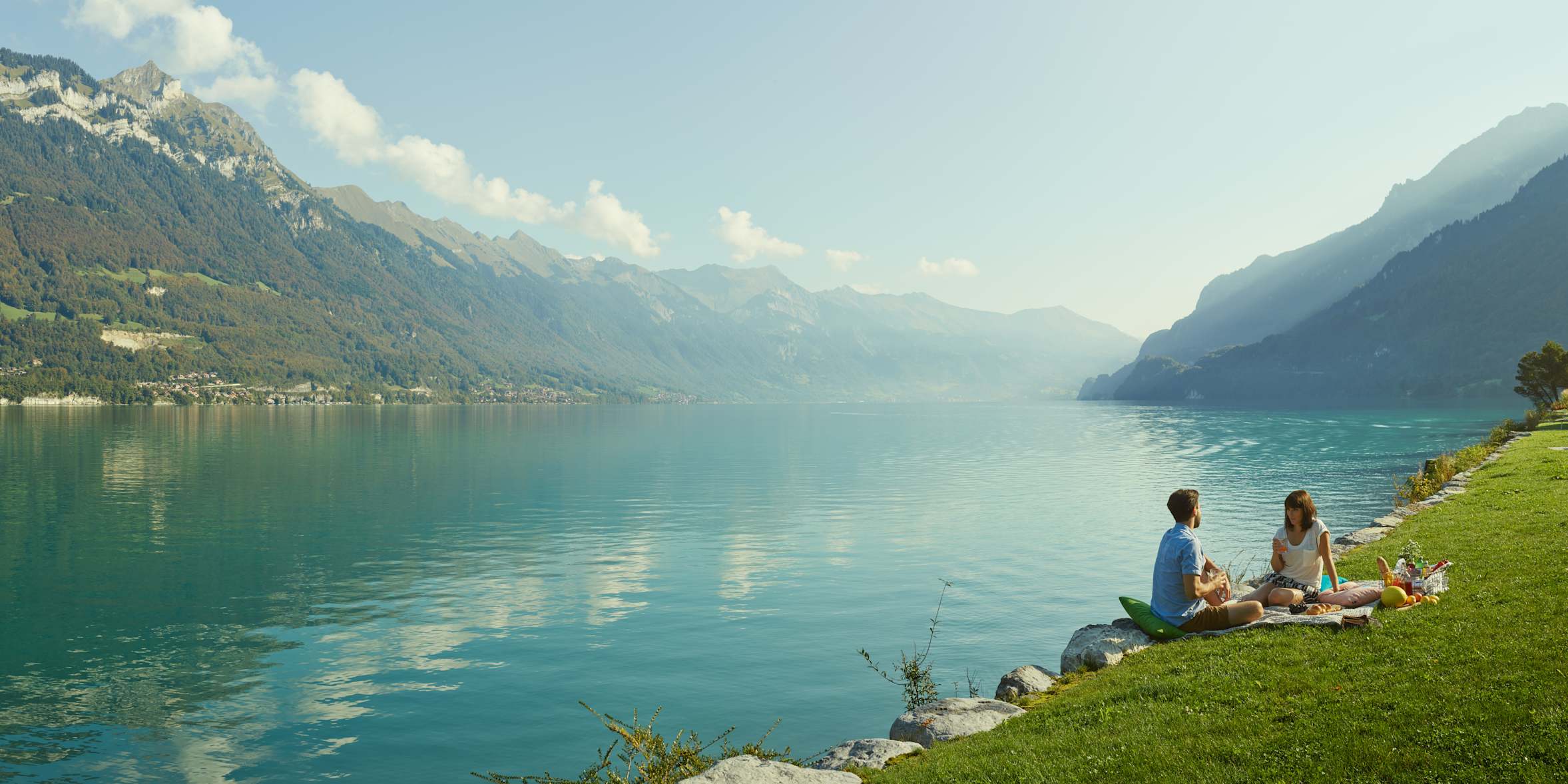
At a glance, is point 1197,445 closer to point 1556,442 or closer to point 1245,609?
point 1556,442

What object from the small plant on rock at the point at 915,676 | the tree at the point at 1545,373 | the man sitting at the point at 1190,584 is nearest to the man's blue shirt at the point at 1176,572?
the man sitting at the point at 1190,584

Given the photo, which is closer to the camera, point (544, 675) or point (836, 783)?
point (836, 783)

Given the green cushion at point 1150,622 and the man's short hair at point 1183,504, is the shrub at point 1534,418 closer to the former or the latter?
the green cushion at point 1150,622

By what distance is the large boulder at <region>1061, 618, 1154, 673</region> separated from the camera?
616 inches

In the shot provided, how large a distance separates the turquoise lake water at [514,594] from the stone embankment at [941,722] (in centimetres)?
318

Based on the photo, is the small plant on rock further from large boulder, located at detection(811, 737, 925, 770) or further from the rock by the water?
the rock by the water

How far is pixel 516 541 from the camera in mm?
38719

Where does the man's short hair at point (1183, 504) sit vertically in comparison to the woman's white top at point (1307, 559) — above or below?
above

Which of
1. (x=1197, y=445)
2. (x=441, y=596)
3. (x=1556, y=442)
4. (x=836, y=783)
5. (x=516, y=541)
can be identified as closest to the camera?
(x=836, y=783)

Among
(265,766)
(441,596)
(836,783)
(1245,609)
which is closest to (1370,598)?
(1245,609)

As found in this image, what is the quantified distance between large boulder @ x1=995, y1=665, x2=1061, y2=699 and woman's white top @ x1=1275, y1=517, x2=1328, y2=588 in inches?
185

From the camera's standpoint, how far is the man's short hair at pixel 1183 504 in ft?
46.6

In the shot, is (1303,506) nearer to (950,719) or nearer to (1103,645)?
(1103,645)

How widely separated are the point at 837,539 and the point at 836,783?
28.7 m
